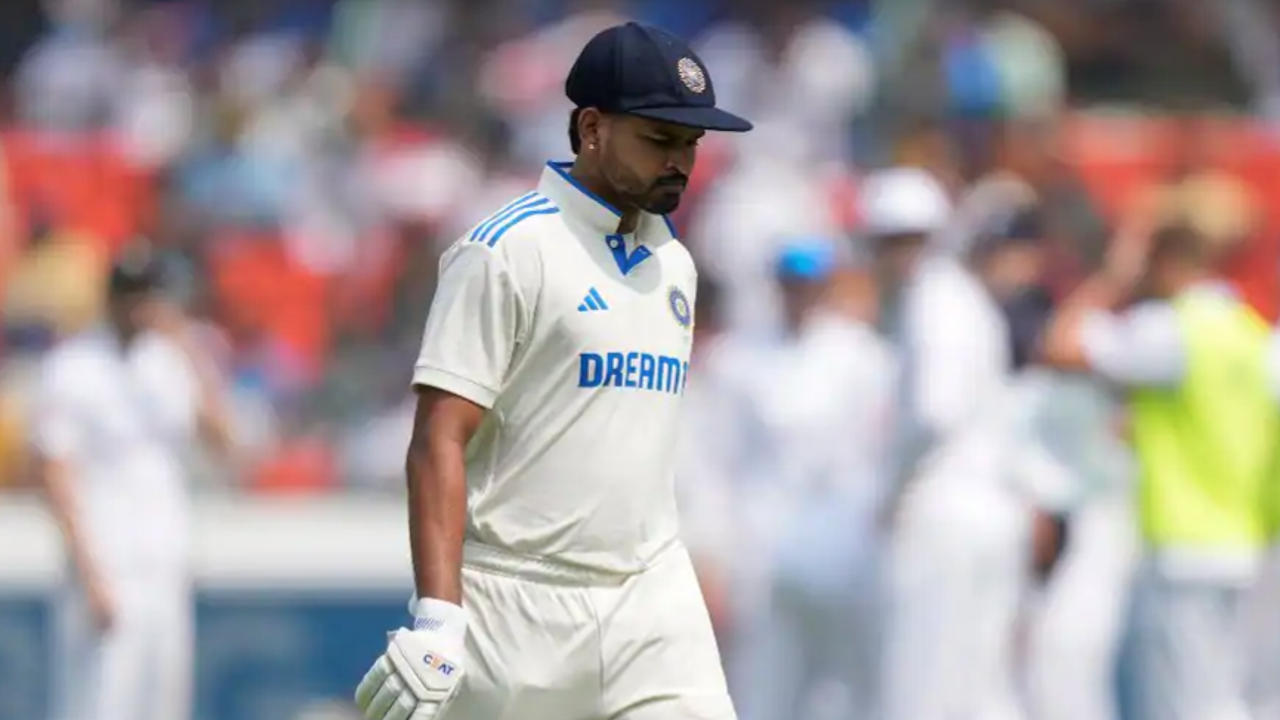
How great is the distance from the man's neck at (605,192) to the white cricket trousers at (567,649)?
27.0 inches

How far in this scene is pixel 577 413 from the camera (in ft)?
16.6

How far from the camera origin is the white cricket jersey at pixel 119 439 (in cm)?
937

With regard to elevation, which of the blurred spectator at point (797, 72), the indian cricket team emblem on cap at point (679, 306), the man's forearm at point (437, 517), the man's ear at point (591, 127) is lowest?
the blurred spectator at point (797, 72)

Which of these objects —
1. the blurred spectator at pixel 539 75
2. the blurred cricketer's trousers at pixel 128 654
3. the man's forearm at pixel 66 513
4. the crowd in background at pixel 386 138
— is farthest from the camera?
the blurred spectator at pixel 539 75

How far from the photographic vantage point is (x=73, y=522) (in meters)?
9.19

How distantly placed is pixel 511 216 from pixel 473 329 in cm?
26

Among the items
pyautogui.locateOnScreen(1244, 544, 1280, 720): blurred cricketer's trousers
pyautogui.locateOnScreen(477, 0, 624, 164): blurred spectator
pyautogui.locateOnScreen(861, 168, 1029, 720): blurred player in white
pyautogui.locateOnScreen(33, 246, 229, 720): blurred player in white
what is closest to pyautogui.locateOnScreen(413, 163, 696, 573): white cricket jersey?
pyautogui.locateOnScreen(861, 168, 1029, 720): blurred player in white

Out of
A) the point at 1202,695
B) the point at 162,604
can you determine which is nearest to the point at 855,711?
the point at 1202,695

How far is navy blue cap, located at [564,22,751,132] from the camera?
16.2 feet

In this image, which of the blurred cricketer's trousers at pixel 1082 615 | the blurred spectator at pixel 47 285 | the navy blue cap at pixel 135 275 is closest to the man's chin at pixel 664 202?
the navy blue cap at pixel 135 275

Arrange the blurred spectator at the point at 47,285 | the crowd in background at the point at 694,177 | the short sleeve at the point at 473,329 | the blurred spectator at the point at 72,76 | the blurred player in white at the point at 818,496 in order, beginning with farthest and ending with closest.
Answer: the blurred spectator at the point at 72,76
the blurred spectator at the point at 47,285
the crowd in background at the point at 694,177
the blurred player in white at the point at 818,496
the short sleeve at the point at 473,329

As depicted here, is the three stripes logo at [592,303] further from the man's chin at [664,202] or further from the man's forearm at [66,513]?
the man's forearm at [66,513]

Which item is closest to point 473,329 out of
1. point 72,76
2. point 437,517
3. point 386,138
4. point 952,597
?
point 437,517

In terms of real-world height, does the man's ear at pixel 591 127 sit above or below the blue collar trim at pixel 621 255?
above
